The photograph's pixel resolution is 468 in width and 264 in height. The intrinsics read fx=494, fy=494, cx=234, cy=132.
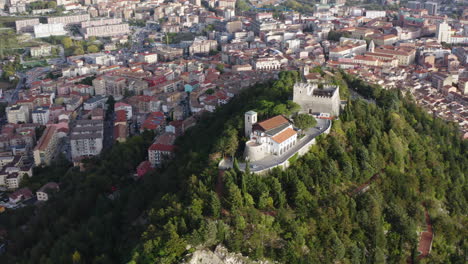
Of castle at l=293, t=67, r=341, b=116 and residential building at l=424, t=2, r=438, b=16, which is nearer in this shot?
castle at l=293, t=67, r=341, b=116

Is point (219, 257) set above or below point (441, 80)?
below

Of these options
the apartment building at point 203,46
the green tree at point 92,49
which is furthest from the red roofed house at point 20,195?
the green tree at point 92,49

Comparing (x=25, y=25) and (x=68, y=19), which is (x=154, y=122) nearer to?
(x=25, y=25)

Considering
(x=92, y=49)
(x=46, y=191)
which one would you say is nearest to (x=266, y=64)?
(x=92, y=49)

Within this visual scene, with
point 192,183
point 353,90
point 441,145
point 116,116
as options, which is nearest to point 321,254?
point 192,183

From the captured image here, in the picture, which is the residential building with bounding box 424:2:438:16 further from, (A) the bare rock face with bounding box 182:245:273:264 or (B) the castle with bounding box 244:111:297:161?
(A) the bare rock face with bounding box 182:245:273:264

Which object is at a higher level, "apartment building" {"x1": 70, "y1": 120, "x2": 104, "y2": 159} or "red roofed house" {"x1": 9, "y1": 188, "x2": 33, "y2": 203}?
"apartment building" {"x1": 70, "y1": 120, "x2": 104, "y2": 159}

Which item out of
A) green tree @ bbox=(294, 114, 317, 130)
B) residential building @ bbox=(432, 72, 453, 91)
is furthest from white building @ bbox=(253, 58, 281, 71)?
green tree @ bbox=(294, 114, 317, 130)
